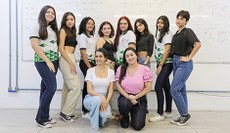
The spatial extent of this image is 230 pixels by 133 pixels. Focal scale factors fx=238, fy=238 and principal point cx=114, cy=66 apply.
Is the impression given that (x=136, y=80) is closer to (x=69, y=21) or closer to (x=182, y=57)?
(x=182, y=57)

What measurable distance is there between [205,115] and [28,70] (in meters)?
2.86

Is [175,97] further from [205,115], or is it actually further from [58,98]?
[58,98]

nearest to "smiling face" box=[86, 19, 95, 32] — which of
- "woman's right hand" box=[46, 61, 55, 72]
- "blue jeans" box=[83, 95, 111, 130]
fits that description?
"woman's right hand" box=[46, 61, 55, 72]

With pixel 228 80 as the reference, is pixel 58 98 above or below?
below

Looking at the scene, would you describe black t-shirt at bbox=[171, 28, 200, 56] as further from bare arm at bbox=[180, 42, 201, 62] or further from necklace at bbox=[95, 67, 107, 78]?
necklace at bbox=[95, 67, 107, 78]

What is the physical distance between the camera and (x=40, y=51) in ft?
9.33

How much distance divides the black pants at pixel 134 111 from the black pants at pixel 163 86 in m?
0.40

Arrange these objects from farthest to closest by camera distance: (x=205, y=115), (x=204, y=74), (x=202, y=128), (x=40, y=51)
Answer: (x=204, y=74), (x=205, y=115), (x=202, y=128), (x=40, y=51)

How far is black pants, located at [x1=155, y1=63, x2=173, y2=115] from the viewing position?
3307 mm

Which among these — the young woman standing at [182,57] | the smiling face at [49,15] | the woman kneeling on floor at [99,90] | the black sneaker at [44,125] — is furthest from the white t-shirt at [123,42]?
the black sneaker at [44,125]

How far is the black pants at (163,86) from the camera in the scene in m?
3.31

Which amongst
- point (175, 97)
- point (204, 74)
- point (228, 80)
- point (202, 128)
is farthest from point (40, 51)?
point (228, 80)

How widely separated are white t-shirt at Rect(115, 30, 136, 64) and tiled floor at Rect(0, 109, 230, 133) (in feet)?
2.98

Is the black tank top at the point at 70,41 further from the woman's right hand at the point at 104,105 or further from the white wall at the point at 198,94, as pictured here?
the white wall at the point at 198,94
